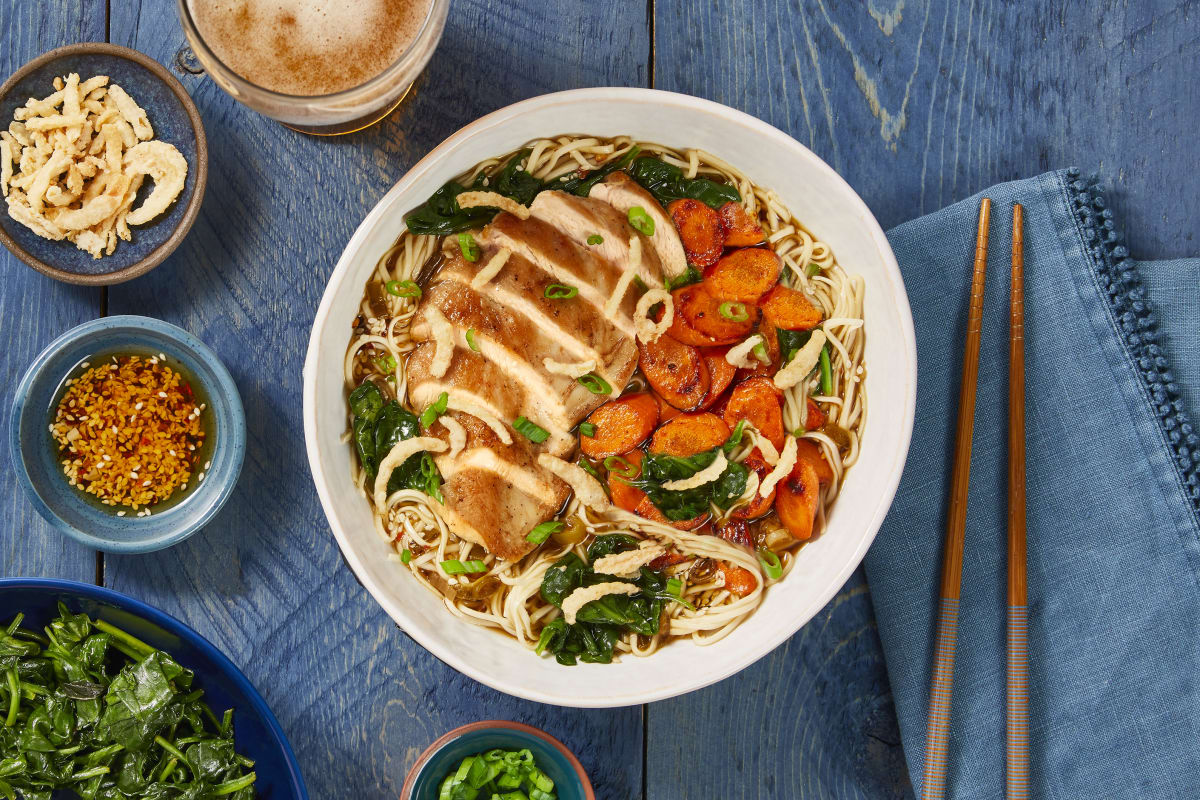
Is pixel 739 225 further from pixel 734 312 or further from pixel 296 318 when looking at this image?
pixel 296 318

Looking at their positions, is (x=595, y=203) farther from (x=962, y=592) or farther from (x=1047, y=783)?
(x=1047, y=783)

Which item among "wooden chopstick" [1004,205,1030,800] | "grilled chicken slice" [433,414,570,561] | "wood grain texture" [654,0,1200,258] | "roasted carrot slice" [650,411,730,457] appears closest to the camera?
"grilled chicken slice" [433,414,570,561]

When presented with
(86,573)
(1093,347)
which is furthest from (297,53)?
(1093,347)

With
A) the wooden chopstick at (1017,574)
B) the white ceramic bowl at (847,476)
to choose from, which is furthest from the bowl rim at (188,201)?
the wooden chopstick at (1017,574)

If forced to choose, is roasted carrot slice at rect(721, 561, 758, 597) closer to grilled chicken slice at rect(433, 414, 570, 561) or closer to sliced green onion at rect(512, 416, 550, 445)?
grilled chicken slice at rect(433, 414, 570, 561)

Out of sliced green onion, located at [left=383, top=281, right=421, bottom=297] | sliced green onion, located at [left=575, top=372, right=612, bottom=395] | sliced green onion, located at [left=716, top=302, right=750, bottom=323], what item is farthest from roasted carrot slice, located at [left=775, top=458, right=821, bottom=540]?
sliced green onion, located at [left=383, top=281, right=421, bottom=297]

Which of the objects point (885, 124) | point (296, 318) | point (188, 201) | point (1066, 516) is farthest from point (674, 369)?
point (188, 201)
